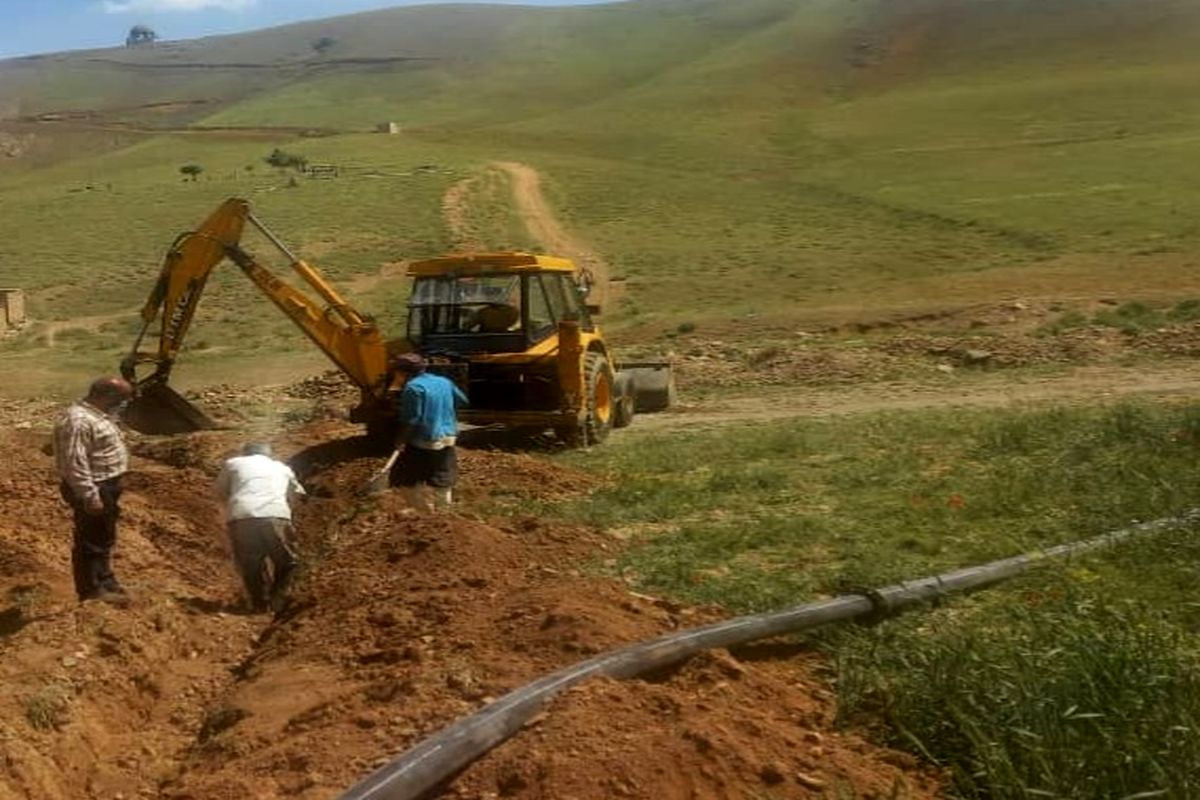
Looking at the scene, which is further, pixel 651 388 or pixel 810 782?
pixel 651 388

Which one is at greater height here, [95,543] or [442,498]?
[95,543]

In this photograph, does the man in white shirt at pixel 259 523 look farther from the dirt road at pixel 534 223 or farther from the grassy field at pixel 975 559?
the dirt road at pixel 534 223

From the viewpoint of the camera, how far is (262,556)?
8.51m

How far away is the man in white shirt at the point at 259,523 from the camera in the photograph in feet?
27.5

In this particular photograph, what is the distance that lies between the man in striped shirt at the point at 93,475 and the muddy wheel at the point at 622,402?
8.64 meters

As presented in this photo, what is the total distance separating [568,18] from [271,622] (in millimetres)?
150146

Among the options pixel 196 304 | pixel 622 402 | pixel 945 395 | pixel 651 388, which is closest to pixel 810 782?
pixel 196 304

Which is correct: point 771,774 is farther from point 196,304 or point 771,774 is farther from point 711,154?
point 711,154

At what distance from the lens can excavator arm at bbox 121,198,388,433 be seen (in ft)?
45.7

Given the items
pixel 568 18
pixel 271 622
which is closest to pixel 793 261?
pixel 271 622

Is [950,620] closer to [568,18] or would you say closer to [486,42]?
[486,42]

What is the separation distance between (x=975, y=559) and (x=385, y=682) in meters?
3.73

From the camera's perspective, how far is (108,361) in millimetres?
26953

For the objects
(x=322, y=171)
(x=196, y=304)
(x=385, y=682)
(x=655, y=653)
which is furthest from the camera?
(x=322, y=171)
